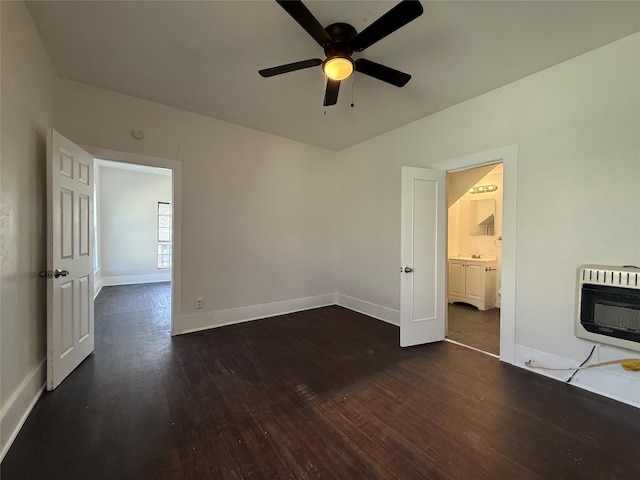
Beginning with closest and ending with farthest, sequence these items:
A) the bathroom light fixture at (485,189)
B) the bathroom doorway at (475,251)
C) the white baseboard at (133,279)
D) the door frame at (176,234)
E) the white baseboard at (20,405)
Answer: the white baseboard at (20,405)
the door frame at (176,234)
the bathroom doorway at (475,251)
the bathroom light fixture at (485,189)
the white baseboard at (133,279)

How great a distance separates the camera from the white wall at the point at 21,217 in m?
1.65

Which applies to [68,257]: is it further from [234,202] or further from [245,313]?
[245,313]

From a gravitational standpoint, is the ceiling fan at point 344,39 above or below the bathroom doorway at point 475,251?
above

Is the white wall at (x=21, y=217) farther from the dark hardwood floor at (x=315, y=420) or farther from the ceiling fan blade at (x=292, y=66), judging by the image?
the ceiling fan blade at (x=292, y=66)

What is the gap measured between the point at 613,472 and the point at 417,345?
68.0 inches

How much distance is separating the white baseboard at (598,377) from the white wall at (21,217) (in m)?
3.93

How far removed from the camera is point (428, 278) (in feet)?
10.5

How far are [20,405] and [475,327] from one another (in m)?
4.54

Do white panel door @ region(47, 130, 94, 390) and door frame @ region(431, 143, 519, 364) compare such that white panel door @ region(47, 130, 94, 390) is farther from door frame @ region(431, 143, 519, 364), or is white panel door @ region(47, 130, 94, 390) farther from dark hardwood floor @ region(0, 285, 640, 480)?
door frame @ region(431, 143, 519, 364)

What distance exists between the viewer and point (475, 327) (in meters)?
3.73

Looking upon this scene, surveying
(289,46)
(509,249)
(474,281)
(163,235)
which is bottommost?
(474,281)

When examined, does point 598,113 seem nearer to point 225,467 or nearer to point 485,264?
point 485,264

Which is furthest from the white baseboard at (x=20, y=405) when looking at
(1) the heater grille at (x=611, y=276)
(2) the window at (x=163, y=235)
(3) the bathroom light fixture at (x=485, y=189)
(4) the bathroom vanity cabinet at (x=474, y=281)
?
(3) the bathroom light fixture at (x=485, y=189)

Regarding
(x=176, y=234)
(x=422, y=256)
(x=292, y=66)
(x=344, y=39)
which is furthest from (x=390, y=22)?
(x=176, y=234)
